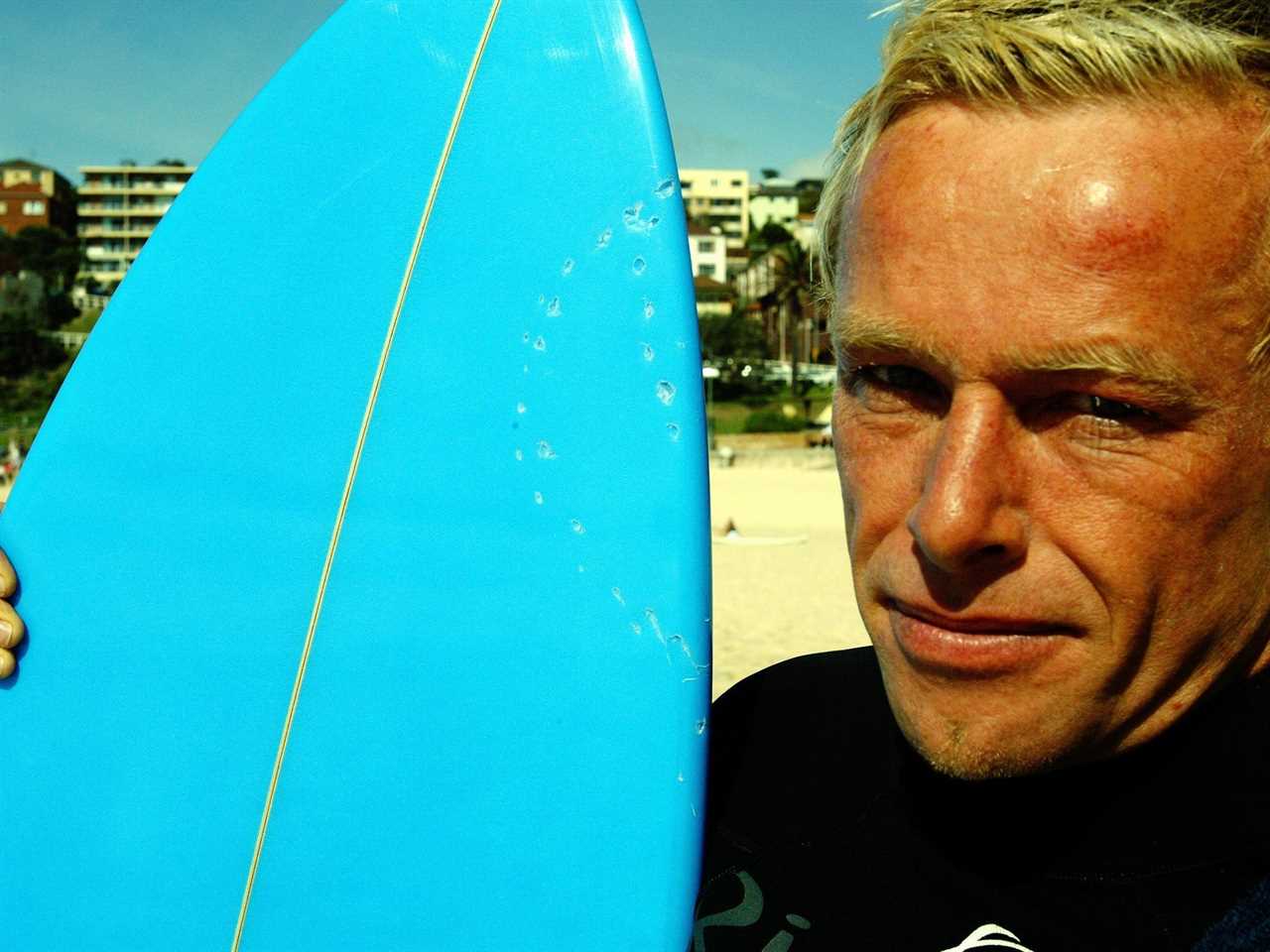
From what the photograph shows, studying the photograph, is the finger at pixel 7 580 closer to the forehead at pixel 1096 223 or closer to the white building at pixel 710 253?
the forehead at pixel 1096 223

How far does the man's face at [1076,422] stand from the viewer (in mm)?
842

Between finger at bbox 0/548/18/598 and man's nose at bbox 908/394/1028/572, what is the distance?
4.93ft

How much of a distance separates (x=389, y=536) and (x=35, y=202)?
102 m

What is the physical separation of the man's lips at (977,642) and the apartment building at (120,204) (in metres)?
98.4

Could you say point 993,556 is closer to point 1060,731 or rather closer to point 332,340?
point 1060,731

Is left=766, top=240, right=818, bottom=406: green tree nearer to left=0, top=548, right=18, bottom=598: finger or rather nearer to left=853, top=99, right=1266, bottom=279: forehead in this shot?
left=0, top=548, right=18, bottom=598: finger

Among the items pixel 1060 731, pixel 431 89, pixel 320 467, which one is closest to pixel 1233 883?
pixel 1060 731

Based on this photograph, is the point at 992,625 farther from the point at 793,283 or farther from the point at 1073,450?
the point at 793,283

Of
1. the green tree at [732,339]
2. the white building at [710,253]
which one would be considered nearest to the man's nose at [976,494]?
the green tree at [732,339]

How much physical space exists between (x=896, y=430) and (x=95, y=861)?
1.38m

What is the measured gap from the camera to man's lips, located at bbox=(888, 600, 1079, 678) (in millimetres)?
896

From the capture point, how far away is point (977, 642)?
92cm

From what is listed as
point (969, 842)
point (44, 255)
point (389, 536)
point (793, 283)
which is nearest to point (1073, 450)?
point (969, 842)

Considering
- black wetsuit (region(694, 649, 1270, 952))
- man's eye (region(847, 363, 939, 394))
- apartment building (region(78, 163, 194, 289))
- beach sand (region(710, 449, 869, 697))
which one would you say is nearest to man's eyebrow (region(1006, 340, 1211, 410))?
man's eye (region(847, 363, 939, 394))
